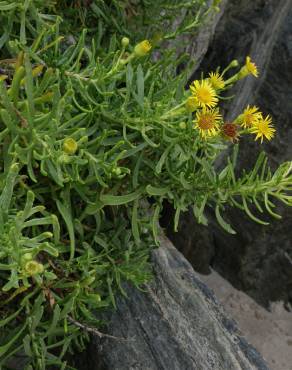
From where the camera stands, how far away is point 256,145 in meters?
2.23

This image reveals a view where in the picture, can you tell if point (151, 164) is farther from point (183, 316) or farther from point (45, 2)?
point (183, 316)

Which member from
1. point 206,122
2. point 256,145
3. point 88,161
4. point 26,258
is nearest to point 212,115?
point 206,122

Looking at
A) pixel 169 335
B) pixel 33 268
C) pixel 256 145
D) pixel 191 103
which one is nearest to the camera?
pixel 33 268

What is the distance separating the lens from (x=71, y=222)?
88 cm

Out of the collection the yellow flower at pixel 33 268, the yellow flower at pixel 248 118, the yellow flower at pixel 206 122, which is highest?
the yellow flower at pixel 248 118

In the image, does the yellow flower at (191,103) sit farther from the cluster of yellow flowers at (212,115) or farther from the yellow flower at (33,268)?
the yellow flower at (33,268)

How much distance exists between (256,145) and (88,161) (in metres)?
1.50

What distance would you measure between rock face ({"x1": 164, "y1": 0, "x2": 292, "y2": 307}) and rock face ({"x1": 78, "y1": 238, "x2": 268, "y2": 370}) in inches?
40.3

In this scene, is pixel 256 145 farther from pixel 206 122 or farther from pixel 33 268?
pixel 33 268

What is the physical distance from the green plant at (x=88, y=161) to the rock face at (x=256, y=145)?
116 cm

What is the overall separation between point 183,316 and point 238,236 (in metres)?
1.18

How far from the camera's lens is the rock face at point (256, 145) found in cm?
207

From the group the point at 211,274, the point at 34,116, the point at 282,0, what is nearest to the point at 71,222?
the point at 34,116

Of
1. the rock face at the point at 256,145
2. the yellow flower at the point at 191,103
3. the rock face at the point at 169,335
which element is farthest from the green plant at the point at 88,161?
the rock face at the point at 256,145
